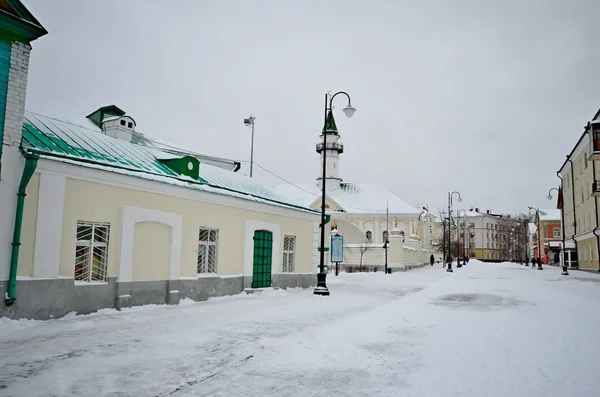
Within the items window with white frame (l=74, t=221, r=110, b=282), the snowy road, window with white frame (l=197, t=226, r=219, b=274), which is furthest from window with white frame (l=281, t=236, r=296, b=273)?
window with white frame (l=74, t=221, r=110, b=282)

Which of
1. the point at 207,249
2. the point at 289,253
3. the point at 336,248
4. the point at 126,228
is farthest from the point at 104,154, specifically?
the point at 336,248

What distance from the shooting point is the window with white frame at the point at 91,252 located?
1183 cm

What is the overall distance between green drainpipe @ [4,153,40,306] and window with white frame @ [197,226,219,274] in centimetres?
616

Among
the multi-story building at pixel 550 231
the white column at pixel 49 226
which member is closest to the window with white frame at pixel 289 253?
the white column at pixel 49 226

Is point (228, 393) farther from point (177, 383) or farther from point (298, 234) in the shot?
point (298, 234)

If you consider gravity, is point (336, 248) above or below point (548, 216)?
below

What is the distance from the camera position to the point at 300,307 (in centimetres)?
1411

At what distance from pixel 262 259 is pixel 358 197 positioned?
5017cm

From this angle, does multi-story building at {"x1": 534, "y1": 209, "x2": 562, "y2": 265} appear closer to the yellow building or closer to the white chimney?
the yellow building

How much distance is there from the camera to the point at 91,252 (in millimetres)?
12039

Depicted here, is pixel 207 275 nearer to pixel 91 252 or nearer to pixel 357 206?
pixel 91 252

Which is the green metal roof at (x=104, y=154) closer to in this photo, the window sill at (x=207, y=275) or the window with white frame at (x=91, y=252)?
the window with white frame at (x=91, y=252)

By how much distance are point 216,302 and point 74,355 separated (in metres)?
7.88

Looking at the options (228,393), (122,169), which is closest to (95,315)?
(122,169)
